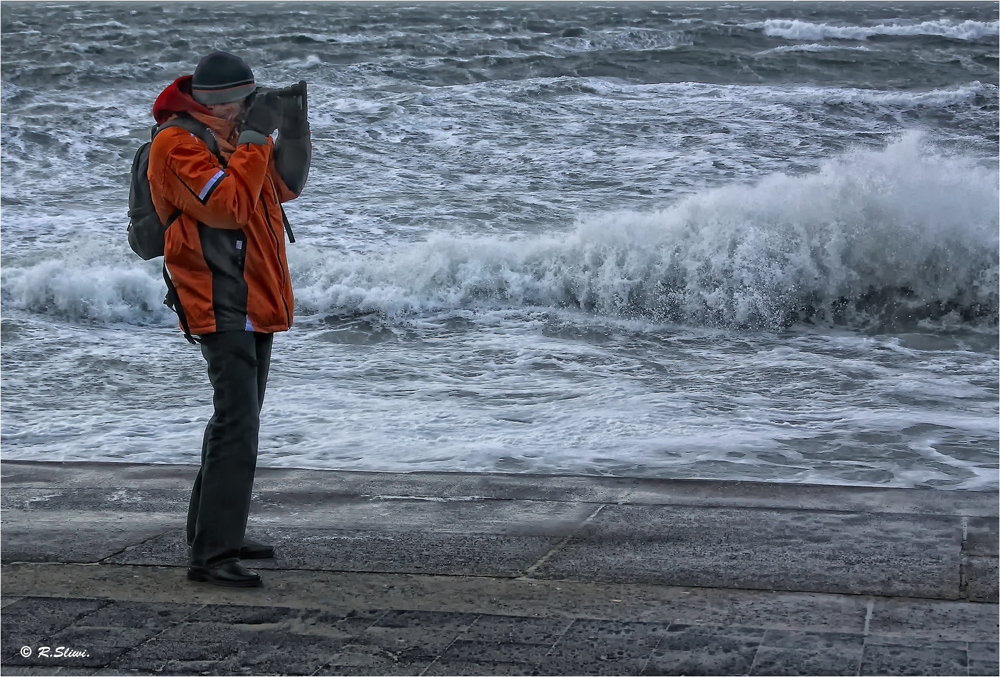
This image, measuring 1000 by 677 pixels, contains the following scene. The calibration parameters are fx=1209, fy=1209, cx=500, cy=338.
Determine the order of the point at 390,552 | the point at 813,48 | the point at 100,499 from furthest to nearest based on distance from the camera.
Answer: the point at 813,48, the point at 100,499, the point at 390,552

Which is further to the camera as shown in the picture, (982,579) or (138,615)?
(982,579)

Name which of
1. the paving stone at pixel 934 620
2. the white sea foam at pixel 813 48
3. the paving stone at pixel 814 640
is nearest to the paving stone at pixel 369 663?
the paving stone at pixel 814 640

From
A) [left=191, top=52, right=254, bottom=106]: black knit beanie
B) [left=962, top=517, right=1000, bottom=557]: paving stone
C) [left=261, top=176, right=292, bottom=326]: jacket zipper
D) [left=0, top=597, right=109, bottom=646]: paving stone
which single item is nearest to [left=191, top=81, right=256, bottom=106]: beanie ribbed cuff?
[left=191, top=52, right=254, bottom=106]: black knit beanie

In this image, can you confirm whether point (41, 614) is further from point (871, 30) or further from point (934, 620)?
point (871, 30)

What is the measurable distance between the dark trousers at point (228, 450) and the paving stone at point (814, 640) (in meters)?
1.59

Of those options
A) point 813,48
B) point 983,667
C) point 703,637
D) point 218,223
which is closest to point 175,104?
point 218,223

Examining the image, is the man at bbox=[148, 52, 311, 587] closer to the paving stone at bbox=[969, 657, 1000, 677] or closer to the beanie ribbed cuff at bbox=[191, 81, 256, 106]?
the beanie ribbed cuff at bbox=[191, 81, 256, 106]

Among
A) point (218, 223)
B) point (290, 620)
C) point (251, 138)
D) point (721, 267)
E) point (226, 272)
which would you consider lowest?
point (721, 267)

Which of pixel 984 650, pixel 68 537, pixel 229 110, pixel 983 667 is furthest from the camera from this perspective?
pixel 68 537

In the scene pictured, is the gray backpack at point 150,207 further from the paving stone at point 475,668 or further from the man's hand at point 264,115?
the paving stone at point 475,668

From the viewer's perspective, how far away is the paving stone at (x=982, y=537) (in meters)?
3.76

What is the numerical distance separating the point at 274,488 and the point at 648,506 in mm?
1536

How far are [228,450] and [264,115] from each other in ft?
3.28

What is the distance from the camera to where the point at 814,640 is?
9.86 ft
